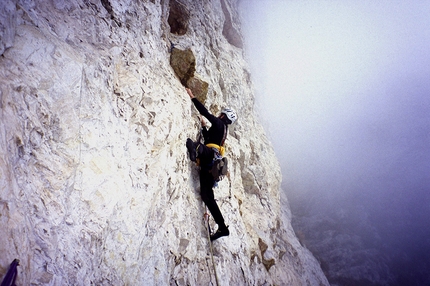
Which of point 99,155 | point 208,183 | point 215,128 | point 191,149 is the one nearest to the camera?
point 99,155

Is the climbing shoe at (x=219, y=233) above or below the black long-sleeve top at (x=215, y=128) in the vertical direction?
below

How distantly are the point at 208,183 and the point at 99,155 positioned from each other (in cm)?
255

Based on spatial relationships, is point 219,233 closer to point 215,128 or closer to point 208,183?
point 208,183

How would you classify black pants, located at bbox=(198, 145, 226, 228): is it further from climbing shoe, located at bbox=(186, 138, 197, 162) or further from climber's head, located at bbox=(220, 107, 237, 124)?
climber's head, located at bbox=(220, 107, 237, 124)

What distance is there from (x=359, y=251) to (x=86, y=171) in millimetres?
23797

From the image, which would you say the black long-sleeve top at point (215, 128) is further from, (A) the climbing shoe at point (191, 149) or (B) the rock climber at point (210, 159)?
(A) the climbing shoe at point (191, 149)

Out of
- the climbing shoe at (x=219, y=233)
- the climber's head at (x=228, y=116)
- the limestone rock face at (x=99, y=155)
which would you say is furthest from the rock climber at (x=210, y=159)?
the climber's head at (x=228, y=116)

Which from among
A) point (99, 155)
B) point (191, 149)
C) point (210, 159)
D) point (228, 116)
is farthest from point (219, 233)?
point (99, 155)

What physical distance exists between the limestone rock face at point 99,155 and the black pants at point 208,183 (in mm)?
217

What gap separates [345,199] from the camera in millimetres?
24875

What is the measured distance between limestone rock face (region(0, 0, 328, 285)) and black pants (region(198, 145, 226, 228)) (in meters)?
0.22

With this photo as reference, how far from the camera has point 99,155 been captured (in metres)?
2.35

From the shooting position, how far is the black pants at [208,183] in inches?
167

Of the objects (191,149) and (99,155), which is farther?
(191,149)
